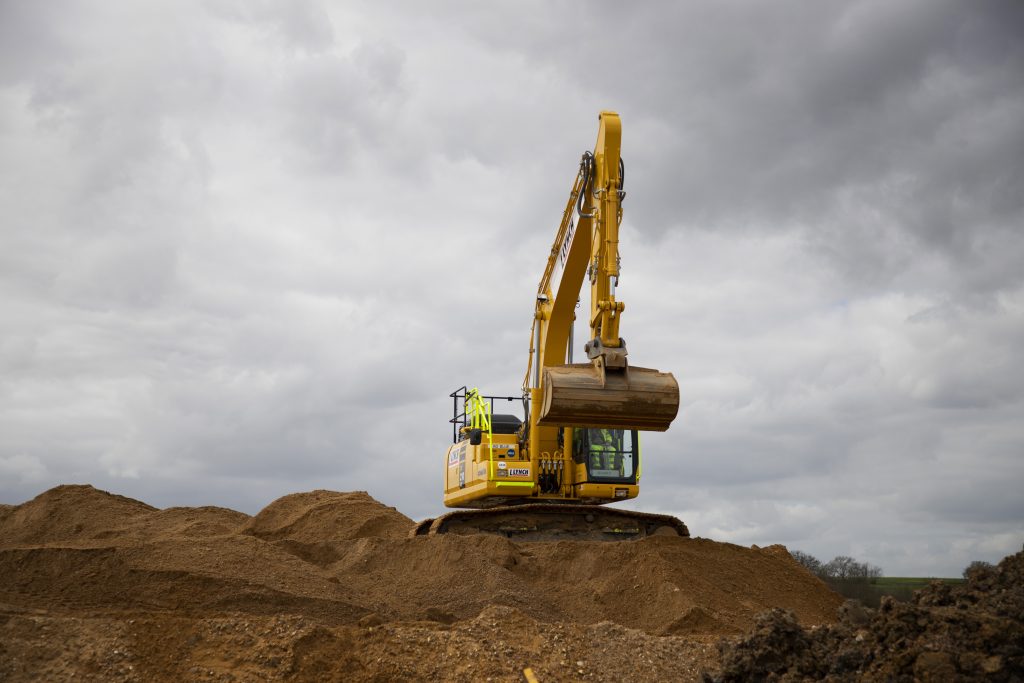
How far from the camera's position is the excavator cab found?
55.7ft

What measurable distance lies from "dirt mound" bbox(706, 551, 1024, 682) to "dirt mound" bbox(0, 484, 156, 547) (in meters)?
13.5

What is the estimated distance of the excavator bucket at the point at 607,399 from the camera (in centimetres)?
1156

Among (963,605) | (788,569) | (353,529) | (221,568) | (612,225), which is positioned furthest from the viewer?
(353,529)

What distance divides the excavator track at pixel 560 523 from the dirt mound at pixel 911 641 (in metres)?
8.27

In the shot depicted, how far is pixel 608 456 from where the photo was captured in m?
17.1

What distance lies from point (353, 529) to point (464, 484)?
10.8 feet

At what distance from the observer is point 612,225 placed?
43.9ft

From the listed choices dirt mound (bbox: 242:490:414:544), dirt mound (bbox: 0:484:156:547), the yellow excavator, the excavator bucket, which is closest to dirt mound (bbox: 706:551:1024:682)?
the excavator bucket

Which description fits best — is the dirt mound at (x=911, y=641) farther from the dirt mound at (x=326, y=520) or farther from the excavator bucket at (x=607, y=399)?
the dirt mound at (x=326, y=520)

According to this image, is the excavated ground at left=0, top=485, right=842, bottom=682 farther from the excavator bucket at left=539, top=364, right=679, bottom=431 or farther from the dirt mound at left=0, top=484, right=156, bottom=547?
the excavator bucket at left=539, top=364, right=679, bottom=431

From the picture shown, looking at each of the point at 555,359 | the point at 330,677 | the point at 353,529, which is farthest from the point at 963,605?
the point at 353,529

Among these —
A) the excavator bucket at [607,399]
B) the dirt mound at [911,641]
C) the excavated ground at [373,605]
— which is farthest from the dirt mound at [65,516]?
the dirt mound at [911,641]

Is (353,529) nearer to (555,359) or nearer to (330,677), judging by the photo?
(555,359)

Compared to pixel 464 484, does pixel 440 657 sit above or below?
below
